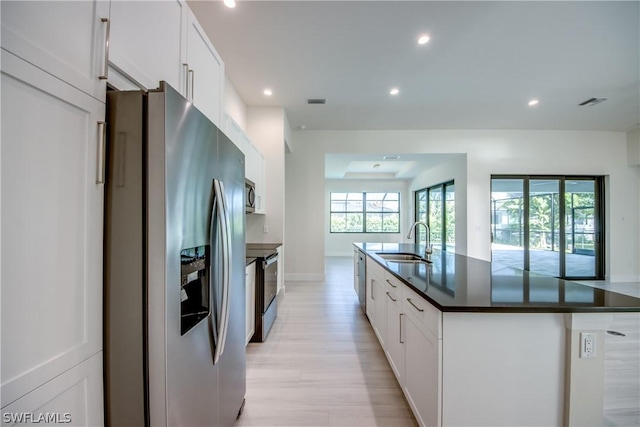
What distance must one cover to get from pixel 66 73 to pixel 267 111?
383 centimetres

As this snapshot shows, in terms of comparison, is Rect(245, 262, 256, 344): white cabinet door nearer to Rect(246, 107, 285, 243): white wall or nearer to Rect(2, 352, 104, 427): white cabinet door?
Rect(2, 352, 104, 427): white cabinet door

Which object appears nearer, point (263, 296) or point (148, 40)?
point (148, 40)

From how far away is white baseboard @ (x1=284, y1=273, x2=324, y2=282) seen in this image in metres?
5.39

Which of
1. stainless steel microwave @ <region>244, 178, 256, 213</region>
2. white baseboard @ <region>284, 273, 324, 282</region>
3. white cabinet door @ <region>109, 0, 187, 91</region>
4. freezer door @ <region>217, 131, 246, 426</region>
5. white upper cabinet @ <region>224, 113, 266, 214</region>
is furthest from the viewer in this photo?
white baseboard @ <region>284, 273, 324, 282</region>

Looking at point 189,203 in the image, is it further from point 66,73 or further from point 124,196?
point 66,73

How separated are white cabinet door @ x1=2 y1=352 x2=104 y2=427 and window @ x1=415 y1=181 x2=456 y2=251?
6.55 meters

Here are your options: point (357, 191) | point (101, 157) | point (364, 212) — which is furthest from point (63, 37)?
point (364, 212)

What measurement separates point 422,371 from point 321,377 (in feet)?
3.28

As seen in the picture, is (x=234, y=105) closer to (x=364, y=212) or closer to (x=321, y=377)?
(x=321, y=377)

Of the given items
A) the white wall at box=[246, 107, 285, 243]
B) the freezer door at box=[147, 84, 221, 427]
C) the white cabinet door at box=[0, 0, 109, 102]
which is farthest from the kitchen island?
the white wall at box=[246, 107, 285, 243]

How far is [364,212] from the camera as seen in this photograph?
31.7 ft

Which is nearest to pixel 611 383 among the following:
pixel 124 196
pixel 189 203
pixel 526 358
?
pixel 526 358

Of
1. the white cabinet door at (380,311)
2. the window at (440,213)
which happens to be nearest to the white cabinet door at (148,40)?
the white cabinet door at (380,311)

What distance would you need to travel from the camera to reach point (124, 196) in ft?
2.88
